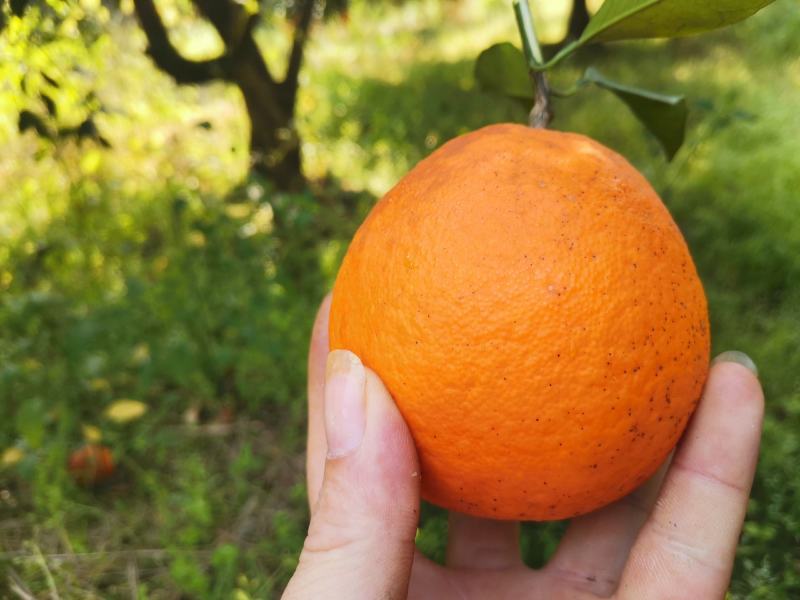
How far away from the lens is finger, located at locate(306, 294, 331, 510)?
1.55 meters

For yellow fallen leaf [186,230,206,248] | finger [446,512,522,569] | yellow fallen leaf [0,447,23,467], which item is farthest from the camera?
yellow fallen leaf [186,230,206,248]

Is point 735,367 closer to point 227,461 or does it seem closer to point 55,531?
point 227,461

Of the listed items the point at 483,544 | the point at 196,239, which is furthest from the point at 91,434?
the point at 483,544

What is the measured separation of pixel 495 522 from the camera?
158cm

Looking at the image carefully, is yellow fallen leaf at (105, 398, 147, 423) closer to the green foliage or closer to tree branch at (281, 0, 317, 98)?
the green foliage

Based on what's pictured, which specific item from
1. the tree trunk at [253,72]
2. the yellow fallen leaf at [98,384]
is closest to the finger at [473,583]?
the yellow fallen leaf at [98,384]

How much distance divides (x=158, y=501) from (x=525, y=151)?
1.70m

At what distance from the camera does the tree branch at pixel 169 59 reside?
2.53 meters

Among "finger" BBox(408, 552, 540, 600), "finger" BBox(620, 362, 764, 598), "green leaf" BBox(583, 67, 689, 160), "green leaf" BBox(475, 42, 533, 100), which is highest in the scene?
"green leaf" BBox(475, 42, 533, 100)

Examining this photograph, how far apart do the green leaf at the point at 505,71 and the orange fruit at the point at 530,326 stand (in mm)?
255

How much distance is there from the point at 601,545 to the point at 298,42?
2.78 metres

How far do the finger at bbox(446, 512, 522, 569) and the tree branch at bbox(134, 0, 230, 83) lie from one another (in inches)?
88.2

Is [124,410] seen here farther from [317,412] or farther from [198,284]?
[317,412]

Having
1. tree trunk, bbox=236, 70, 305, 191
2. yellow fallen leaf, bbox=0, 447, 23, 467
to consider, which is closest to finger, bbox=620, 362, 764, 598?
yellow fallen leaf, bbox=0, 447, 23, 467
